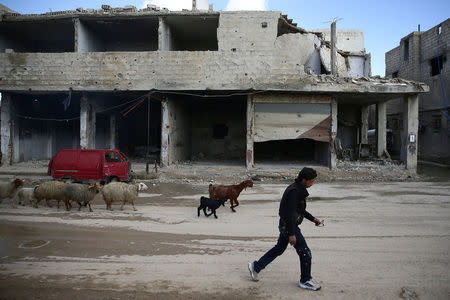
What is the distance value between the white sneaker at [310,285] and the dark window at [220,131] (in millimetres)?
16858

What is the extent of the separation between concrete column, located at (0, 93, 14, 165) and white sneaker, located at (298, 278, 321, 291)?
16.7 metres

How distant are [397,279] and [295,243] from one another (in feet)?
5.41

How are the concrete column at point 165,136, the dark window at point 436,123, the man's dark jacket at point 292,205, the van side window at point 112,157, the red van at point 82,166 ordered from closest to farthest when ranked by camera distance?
1. the man's dark jacket at point 292,205
2. the red van at point 82,166
3. the van side window at point 112,157
4. the concrete column at point 165,136
5. the dark window at point 436,123

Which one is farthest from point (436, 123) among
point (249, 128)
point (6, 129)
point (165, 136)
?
point (6, 129)

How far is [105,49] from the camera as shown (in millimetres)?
17125

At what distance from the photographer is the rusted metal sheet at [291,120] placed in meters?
13.7

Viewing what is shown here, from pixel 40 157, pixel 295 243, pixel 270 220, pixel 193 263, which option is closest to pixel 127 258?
pixel 193 263

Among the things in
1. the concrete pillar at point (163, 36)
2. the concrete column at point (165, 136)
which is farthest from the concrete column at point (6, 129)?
the concrete pillar at point (163, 36)

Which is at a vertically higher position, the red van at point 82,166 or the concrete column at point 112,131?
the concrete column at point 112,131

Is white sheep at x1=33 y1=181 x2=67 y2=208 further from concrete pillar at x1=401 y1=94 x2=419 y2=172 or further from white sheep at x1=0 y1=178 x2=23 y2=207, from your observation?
concrete pillar at x1=401 y1=94 x2=419 y2=172

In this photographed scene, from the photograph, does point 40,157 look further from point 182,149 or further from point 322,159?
point 322,159

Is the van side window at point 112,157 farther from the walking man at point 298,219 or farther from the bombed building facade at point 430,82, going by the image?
the bombed building facade at point 430,82

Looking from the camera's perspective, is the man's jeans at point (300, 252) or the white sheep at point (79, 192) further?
the white sheep at point (79, 192)

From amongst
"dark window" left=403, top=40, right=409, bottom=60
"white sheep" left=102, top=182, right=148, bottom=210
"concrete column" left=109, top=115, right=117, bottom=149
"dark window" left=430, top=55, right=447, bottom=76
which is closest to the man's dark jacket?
"white sheep" left=102, top=182, right=148, bottom=210
